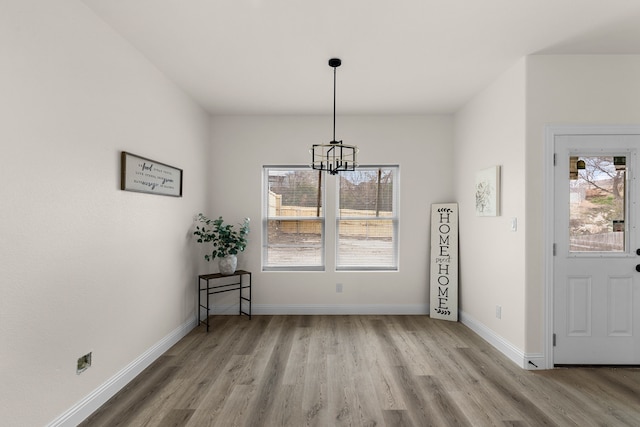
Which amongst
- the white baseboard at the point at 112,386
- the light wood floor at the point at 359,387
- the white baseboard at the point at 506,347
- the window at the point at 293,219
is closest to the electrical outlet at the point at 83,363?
the white baseboard at the point at 112,386

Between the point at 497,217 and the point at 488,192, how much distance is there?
0.30 m

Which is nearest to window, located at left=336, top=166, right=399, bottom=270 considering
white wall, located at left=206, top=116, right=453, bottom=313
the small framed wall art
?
white wall, located at left=206, top=116, right=453, bottom=313

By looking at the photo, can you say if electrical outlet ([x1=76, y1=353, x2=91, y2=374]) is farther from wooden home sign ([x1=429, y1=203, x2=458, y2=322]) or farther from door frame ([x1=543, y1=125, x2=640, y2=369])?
wooden home sign ([x1=429, y1=203, x2=458, y2=322])

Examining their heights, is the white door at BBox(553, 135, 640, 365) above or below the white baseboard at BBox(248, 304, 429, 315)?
above

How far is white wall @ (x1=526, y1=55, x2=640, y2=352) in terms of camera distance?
117 inches

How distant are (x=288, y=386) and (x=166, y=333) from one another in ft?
5.08

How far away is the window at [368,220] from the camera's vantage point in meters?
4.73

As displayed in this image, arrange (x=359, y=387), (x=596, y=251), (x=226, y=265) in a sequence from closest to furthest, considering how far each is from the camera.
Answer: (x=359, y=387)
(x=596, y=251)
(x=226, y=265)

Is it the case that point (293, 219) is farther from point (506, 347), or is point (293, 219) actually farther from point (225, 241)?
point (506, 347)

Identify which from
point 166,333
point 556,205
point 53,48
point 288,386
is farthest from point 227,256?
point 556,205

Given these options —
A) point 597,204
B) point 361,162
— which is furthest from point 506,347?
point 361,162

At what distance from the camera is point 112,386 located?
99.2 inches

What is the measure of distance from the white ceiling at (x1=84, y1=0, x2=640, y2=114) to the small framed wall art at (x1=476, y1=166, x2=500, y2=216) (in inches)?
39.3

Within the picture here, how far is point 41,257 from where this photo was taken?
1903mm
